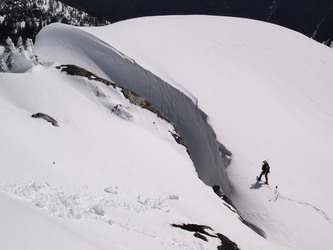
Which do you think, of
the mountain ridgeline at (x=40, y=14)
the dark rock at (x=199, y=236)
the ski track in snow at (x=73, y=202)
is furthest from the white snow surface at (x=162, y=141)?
the mountain ridgeline at (x=40, y=14)

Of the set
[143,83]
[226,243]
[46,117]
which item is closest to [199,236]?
[226,243]

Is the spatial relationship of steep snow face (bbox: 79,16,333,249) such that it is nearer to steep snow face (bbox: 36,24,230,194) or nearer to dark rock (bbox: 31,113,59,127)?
steep snow face (bbox: 36,24,230,194)

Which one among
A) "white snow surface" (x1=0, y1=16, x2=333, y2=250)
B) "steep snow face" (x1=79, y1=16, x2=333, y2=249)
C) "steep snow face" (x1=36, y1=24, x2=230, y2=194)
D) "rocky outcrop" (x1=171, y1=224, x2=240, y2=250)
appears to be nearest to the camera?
"white snow surface" (x1=0, y1=16, x2=333, y2=250)

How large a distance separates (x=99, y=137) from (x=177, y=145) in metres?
5.48

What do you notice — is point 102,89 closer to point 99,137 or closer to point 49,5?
point 99,137

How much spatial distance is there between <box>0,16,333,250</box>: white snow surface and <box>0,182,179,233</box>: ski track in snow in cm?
5

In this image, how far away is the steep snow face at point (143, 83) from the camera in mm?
24500

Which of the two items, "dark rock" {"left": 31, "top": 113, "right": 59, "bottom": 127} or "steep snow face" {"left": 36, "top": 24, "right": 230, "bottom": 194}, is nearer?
"dark rock" {"left": 31, "top": 113, "right": 59, "bottom": 127}

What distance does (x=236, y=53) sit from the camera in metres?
34.8

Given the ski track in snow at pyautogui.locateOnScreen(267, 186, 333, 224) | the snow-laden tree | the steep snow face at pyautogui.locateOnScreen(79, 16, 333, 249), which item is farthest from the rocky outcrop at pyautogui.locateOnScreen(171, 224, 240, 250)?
the snow-laden tree

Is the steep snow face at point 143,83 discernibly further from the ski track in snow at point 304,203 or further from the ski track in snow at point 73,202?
the ski track in snow at point 73,202

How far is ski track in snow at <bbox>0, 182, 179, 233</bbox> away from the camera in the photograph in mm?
9227

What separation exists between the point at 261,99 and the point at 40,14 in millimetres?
139143

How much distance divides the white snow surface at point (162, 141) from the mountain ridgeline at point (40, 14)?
4129 inches
